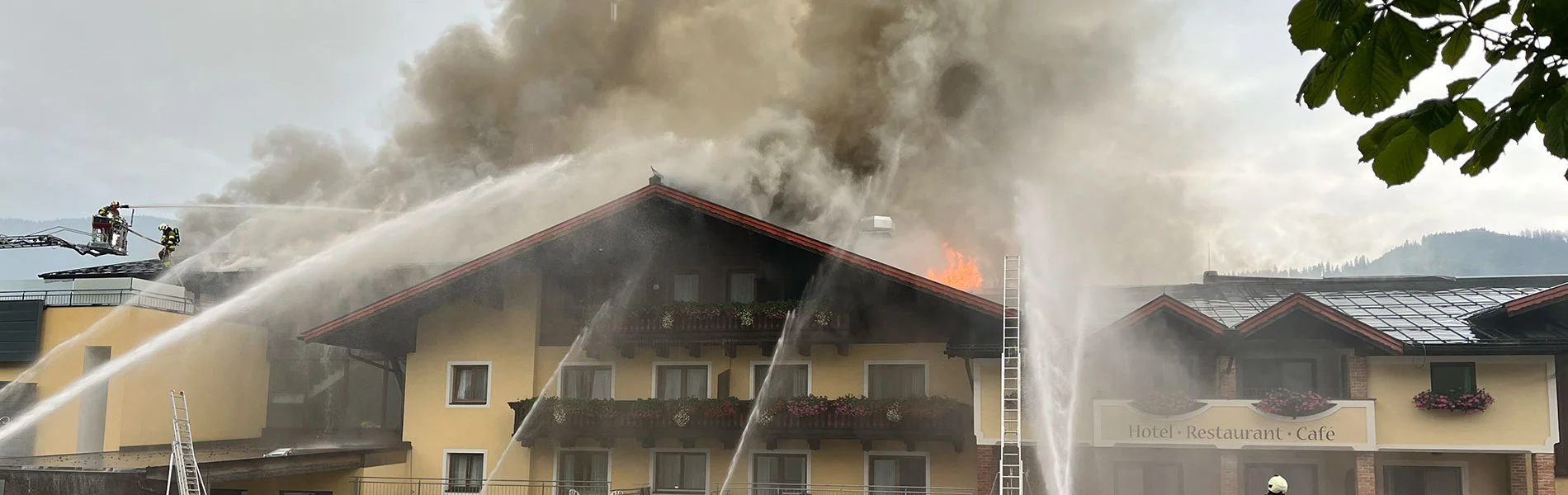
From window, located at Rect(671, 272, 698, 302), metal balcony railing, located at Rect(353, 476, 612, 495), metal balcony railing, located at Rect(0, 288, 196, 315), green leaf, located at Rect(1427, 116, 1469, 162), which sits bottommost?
metal balcony railing, located at Rect(353, 476, 612, 495)

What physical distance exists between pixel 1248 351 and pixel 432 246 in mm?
32761

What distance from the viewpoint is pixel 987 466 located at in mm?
28219

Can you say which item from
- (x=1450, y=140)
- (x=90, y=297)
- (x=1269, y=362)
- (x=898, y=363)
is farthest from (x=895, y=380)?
(x=1450, y=140)

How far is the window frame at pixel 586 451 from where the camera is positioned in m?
31.8

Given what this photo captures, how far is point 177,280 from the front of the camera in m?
38.6

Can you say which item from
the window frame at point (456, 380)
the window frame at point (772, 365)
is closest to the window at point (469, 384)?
the window frame at point (456, 380)

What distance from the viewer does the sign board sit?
27.1 m

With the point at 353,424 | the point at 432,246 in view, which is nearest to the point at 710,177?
the point at 432,246

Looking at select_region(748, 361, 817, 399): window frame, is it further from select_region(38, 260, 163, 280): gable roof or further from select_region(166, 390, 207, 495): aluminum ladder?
select_region(38, 260, 163, 280): gable roof

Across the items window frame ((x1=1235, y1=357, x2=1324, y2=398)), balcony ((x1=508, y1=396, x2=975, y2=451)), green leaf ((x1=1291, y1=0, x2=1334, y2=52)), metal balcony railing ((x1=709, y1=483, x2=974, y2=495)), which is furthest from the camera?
metal balcony railing ((x1=709, y1=483, x2=974, y2=495))

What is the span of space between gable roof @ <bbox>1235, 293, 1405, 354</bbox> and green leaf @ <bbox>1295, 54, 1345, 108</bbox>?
24367mm

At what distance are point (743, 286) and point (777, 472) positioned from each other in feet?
15.8

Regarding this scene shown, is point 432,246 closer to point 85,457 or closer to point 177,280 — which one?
point 177,280

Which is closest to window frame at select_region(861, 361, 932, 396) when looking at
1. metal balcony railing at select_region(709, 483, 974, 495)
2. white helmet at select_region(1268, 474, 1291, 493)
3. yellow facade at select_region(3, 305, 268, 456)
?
metal balcony railing at select_region(709, 483, 974, 495)
